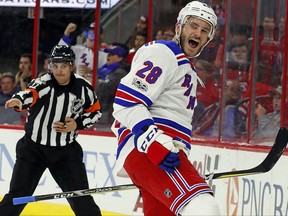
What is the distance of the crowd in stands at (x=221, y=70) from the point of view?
6258 millimetres

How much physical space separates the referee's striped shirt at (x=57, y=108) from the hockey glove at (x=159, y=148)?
204 cm

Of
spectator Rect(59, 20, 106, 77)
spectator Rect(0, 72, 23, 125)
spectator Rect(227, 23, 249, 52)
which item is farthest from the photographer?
spectator Rect(0, 72, 23, 125)

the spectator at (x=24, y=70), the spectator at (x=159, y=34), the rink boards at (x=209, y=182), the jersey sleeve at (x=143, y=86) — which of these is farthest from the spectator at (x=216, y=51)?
the jersey sleeve at (x=143, y=86)

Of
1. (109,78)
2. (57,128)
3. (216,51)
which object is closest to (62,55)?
(57,128)

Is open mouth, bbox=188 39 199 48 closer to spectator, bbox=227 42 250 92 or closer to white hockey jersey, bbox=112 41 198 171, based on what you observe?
white hockey jersey, bbox=112 41 198 171

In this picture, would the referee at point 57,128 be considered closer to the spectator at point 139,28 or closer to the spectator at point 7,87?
the spectator at point 139,28

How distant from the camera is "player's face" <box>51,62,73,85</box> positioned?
5.86 meters

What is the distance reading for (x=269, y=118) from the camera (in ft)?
20.5

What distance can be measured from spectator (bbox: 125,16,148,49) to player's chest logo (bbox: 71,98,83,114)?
1466 millimetres

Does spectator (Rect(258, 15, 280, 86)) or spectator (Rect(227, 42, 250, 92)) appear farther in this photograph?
spectator (Rect(227, 42, 250, 92))

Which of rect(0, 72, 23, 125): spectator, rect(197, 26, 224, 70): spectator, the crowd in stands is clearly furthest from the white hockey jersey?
rect(0, 72, 23, 125): spectator

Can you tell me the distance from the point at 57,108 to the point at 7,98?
6.69ft

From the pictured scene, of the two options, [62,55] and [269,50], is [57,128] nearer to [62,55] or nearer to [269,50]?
[62,55]

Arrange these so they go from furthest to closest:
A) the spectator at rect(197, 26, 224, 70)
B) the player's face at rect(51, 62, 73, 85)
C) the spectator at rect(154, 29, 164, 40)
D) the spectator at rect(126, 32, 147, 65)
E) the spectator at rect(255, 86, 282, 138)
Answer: the spectator at rect(126, 32, 147, 65), the spectator at rect(154, 29, 164, 40), the spectator at rect(197, 26, 224, 70), the spectator at rect(255, 86, 282, 138), the player's face at rect(51, 62, 73, 85)
